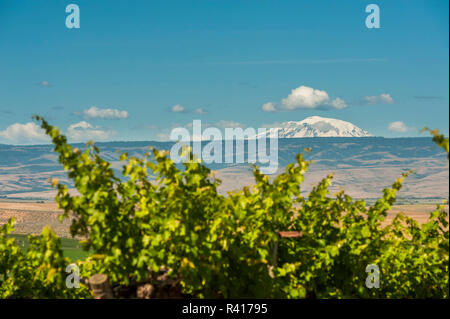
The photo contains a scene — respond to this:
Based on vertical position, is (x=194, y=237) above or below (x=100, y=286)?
above

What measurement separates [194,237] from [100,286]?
5.97 ft

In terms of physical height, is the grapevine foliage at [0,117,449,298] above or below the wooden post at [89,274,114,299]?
above

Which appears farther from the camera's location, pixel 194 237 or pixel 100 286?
pixel 100 286

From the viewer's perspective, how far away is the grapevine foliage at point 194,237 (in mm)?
8273

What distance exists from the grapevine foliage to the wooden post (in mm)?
182

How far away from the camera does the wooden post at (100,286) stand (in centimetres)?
820

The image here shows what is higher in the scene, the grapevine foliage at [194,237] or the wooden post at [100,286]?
the grapevine foliage at [194,237]

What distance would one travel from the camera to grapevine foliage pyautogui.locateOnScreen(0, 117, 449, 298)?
8273 mm

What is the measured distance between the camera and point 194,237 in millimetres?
8031

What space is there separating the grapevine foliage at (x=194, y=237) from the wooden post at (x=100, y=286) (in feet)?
0.60

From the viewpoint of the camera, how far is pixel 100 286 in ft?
27.0
